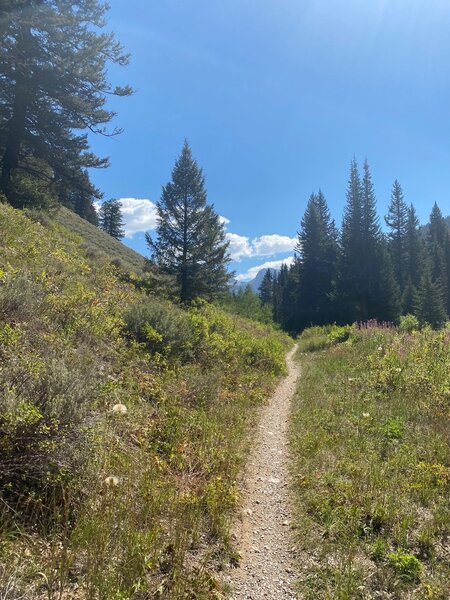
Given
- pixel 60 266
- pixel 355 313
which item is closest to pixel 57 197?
pixel 60 266

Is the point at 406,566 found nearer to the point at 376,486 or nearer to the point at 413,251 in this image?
the point at 376,486

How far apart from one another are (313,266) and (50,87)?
33473mm

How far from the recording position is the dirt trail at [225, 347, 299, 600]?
311 cm

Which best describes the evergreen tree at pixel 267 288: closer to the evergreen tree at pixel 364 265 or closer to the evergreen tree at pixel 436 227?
the evergreen tree at pixel 436 227

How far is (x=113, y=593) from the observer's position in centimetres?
252

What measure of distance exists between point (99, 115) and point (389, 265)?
3152cm

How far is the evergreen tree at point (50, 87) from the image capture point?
1488cm

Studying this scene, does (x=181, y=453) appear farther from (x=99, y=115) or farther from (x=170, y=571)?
(x=99, y=115)

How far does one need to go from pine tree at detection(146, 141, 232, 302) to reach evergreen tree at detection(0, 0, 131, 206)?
220 inches

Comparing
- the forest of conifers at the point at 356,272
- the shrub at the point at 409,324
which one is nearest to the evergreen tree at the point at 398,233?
the forest of conifers at the point at 356,272

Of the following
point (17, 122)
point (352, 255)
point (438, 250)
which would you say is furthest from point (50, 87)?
point (438, 250)

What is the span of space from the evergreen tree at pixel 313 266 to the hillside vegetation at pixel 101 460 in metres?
36.1

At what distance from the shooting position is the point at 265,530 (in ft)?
12.9

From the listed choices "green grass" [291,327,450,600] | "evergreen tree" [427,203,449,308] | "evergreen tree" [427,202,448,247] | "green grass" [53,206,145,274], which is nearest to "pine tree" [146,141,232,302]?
"green grass" [53,206,145,274]
